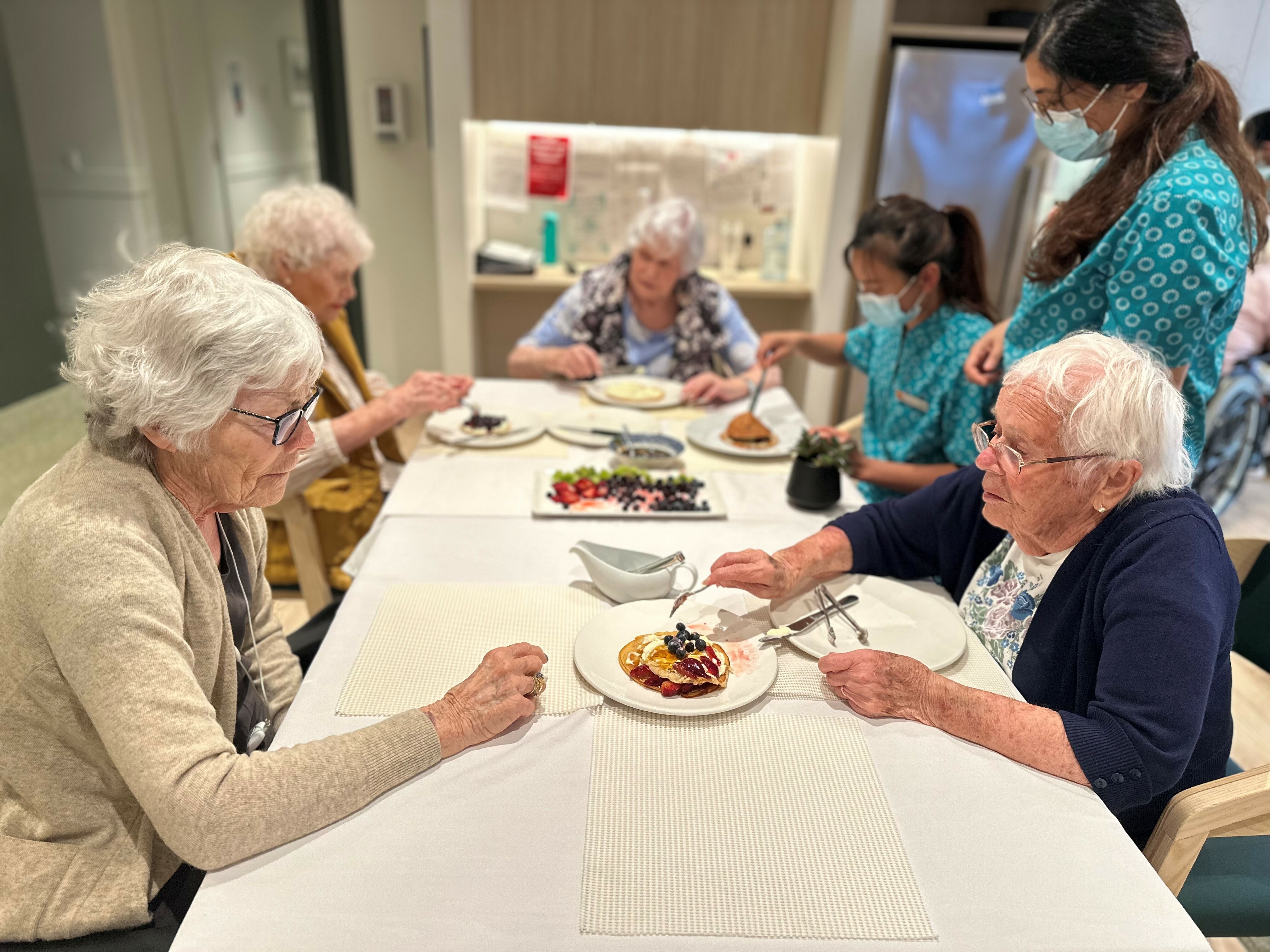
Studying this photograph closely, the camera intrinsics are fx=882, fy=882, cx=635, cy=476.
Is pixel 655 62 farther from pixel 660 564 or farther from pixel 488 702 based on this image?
pixel 488 702

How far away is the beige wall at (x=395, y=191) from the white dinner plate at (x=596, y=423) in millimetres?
2621

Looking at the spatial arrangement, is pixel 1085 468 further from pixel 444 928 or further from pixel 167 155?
pixel 167 155

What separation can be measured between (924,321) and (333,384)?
1.52 meters

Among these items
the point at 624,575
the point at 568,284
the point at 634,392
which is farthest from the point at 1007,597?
the point at 568,284

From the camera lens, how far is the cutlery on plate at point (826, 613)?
1329mm

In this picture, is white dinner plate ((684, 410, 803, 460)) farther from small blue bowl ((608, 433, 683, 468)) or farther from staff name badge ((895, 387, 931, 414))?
staff name badge ((895, 387, 931, 414))

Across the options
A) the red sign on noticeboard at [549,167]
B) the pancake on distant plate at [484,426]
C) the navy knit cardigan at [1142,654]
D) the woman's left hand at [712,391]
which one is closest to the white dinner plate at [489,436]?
the pancake on distant plate at [484,426]

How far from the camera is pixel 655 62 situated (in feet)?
12.8

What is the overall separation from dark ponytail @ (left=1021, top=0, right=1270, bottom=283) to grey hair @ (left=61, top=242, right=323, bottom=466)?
1.51 m

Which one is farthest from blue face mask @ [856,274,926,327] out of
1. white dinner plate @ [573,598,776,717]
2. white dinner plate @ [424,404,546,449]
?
white dinner plate @ [573,598,776,717]

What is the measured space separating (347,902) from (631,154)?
3864mm

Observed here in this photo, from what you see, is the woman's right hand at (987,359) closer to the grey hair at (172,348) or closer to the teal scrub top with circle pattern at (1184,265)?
the teal scrub top with circle pattern at (1184,265)

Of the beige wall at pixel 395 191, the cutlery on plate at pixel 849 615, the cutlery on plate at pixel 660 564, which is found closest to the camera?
the cutlery on plate at pixel 849 615

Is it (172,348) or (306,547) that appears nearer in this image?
(172,348)
